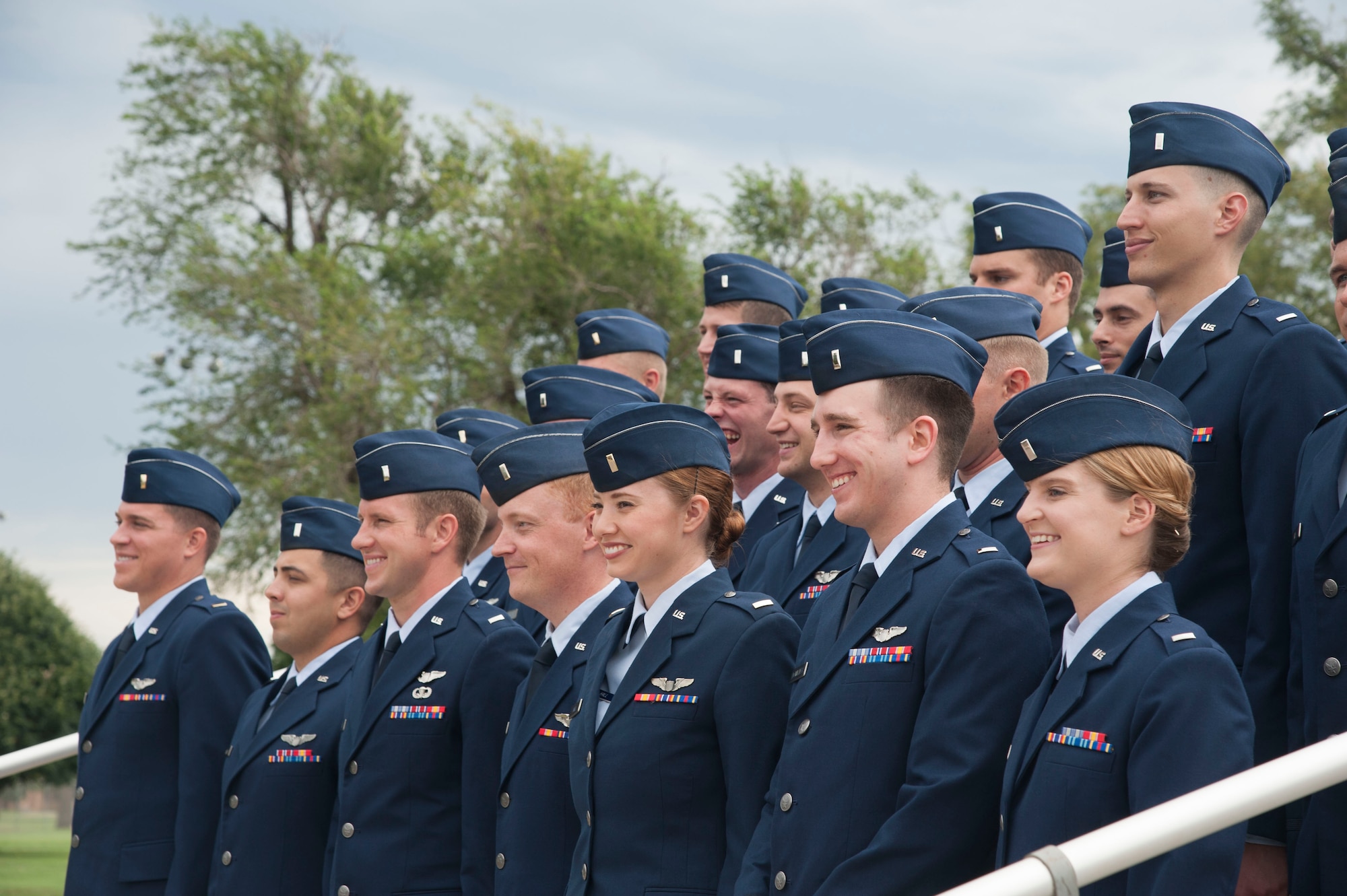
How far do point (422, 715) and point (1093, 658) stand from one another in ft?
8.30

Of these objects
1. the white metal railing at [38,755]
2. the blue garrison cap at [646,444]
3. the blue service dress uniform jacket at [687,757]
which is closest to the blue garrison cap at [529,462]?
the blue garrison cap at [646,444]

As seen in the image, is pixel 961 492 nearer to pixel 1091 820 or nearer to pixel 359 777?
pixel 1091 820

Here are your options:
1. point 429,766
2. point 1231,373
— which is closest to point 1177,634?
point 1231,373

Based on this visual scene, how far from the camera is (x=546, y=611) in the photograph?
4.73 metres

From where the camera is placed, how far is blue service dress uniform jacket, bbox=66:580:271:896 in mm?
5762

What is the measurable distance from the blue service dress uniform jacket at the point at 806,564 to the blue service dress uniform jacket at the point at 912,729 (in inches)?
42.2

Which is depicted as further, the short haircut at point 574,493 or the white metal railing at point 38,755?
the white metal railing at point 38,755

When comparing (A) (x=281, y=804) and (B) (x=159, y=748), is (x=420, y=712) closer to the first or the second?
(A) (x=281, y=804)

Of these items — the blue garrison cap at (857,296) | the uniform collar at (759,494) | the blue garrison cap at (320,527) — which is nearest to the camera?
the blue garrison cap at (857,296)

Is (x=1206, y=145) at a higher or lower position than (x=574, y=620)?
higher

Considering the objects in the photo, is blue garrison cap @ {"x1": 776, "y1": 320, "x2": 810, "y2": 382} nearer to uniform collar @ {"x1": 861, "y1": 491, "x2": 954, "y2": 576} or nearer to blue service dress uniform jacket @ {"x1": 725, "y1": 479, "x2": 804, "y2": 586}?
blue service dress uniform jacket @ {"x1": 725, "y1": 479, "x2": 804, "y2": 586}

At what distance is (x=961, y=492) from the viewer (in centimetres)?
437

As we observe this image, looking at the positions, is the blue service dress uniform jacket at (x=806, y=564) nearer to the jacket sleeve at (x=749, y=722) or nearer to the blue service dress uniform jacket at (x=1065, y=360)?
the jacket sleeve at (x=749, y=722)

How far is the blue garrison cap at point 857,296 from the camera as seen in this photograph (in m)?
5.50
